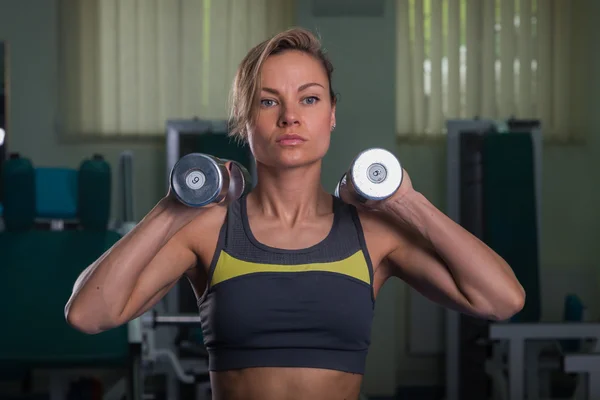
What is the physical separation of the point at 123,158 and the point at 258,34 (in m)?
1.23

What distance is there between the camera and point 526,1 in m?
3.91

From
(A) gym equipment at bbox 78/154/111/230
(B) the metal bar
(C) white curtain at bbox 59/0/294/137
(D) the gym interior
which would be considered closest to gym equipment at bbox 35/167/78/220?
(A) gym equipment at bbox 78/154/111/230

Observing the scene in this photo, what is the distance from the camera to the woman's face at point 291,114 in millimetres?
1154

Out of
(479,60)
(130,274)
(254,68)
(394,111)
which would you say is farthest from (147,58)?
(130,274)

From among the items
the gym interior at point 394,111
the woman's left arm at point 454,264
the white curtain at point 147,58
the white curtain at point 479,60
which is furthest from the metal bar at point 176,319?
the white curtain at point 479,60

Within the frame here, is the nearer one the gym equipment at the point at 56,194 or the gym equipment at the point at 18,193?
the gym equipment at the point at 18,193

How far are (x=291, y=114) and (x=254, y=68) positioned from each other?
0.10m

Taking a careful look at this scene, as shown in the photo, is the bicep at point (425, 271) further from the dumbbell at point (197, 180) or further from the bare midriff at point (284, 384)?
the dumbbell at point (197, 180)

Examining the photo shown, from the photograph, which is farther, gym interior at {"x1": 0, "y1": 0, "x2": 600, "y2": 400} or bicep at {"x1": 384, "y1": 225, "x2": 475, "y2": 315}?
gym interior at {"x1": 0, "y1": 0, "x2": 600, "y2": 400}

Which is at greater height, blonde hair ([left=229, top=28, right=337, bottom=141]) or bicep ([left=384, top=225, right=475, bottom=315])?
blonde hair ([left=229, top=28, right=337, bottom=141])

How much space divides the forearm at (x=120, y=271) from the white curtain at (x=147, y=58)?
2762 millimetres

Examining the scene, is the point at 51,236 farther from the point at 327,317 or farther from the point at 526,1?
the point at 526,1

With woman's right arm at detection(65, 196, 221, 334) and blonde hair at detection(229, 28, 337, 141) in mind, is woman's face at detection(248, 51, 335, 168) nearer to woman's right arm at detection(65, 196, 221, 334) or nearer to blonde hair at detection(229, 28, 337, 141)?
blonde hair at detection(229, 28, 337, 141)

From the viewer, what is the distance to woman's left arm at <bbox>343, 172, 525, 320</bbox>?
3.74 ft
